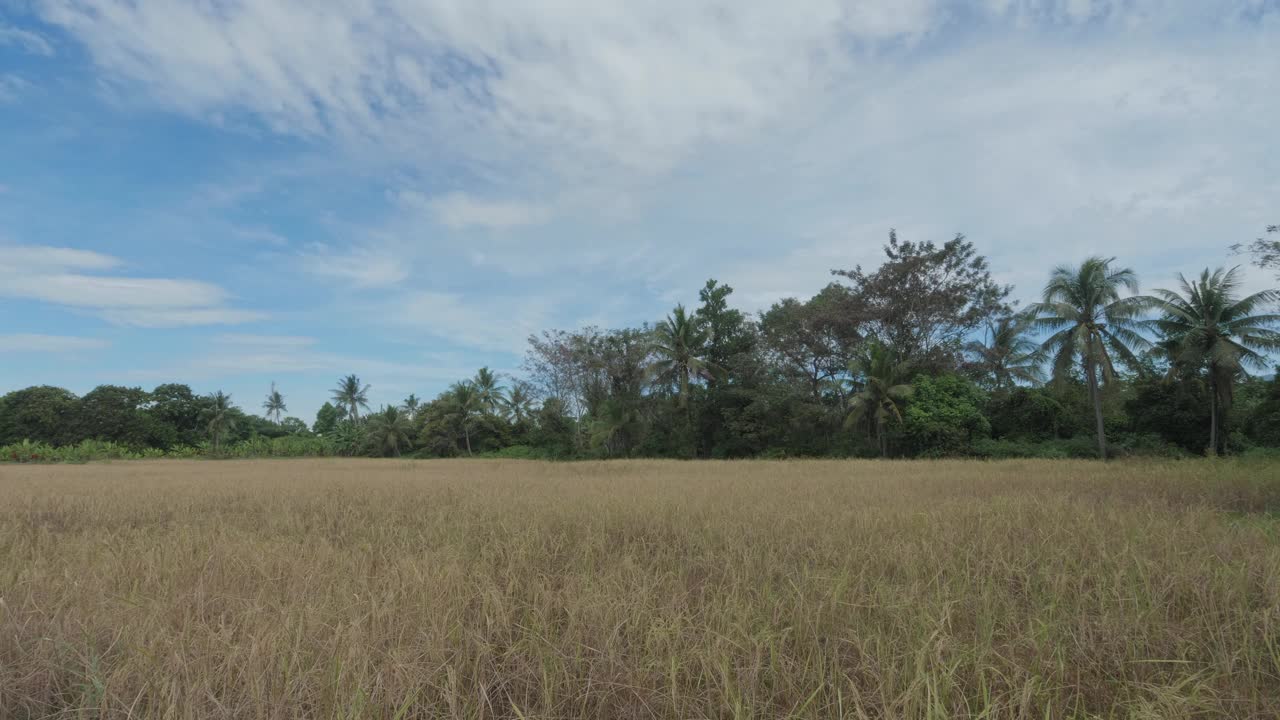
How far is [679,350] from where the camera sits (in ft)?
92.4

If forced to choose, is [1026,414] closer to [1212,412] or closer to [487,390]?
[1212,412]

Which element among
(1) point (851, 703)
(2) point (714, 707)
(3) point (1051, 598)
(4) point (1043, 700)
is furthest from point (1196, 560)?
(2) point (714, 707)

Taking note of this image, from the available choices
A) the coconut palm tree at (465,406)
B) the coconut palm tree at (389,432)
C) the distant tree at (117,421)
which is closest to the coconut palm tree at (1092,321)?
the coconut palm tree at (465,406)

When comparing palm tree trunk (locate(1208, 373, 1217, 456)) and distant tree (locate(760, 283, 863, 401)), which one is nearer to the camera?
palm tree trunk (locate(1208, 373, 1217, 456))

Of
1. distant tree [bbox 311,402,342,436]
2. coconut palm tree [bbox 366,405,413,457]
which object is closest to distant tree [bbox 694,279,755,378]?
coconut palm tree [bbox 366,405,413,457]

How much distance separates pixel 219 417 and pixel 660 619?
57174 mm

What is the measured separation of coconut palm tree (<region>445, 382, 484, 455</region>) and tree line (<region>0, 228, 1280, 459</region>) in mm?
3761

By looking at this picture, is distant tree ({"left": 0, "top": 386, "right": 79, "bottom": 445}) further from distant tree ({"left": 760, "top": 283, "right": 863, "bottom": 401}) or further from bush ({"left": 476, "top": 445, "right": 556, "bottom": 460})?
distant tree ({"left": 760, "top": 283, "right": 863, "bottom": 401})

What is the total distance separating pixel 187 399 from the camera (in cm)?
4866

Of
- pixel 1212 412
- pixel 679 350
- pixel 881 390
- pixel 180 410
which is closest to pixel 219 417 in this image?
pixel 180 410

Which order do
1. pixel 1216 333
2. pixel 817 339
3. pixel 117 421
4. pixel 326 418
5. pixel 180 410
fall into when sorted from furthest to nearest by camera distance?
pixel 326 418
pixel 180 410
pixel 117 421
pixel 817 339
pixel 1216 333

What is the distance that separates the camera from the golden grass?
6.66ft

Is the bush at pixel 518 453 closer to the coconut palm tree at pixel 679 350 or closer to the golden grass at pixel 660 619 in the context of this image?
the coconut palm tree at pixel 679 350

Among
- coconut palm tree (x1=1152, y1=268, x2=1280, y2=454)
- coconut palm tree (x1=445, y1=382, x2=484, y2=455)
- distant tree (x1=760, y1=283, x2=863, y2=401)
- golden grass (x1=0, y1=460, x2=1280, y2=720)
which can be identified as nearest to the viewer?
golden grass (x1=0, y1=460, x2=1280, y2=720)
